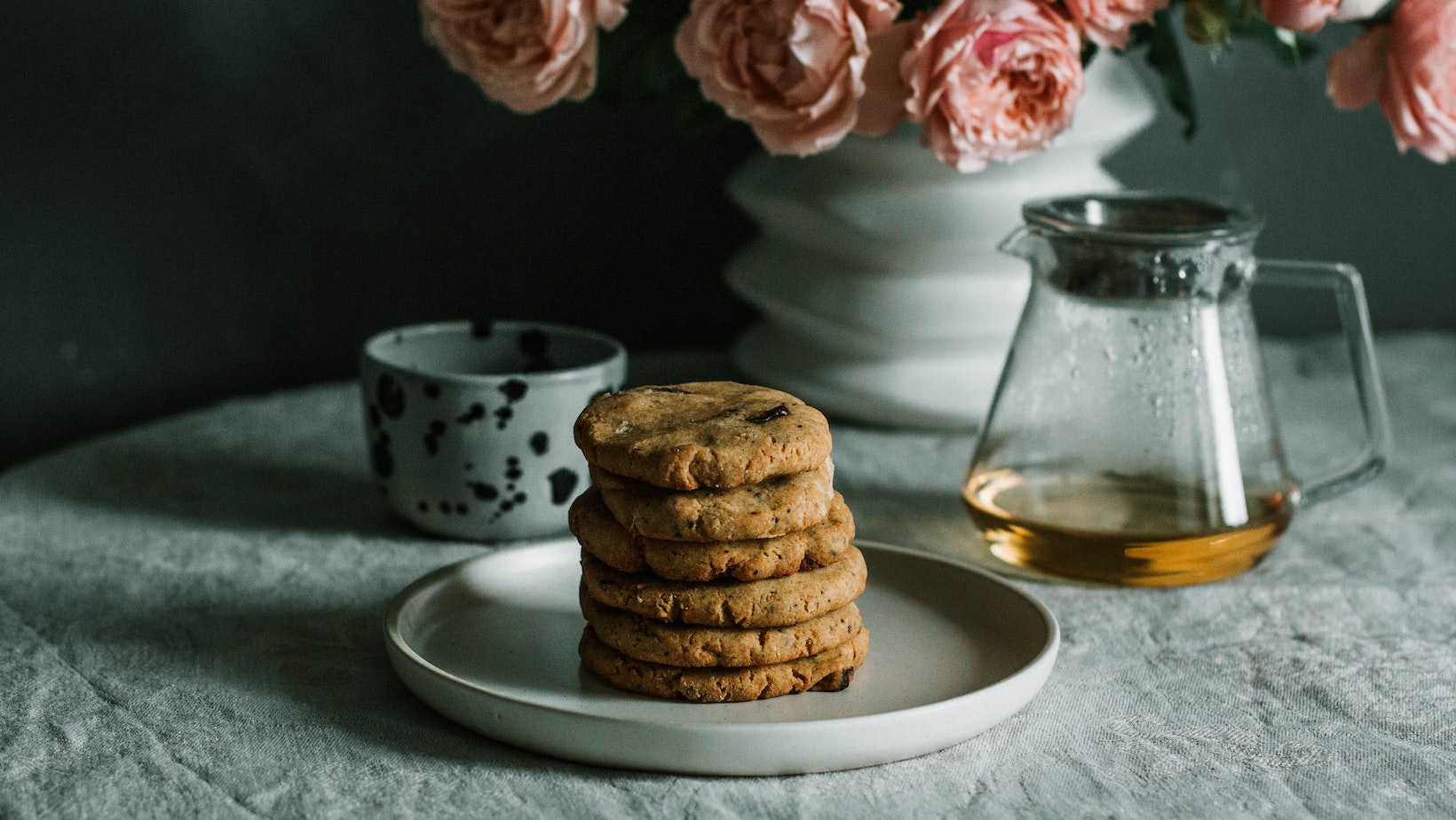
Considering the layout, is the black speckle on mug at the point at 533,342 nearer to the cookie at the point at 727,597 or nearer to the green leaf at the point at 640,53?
the green leaf at the point at 640,53

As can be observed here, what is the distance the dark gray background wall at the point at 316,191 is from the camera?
3.14 ft

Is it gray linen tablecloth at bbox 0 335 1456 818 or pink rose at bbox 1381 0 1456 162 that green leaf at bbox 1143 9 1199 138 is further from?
gray linen tablecloth at bbox 0 335 1456 818

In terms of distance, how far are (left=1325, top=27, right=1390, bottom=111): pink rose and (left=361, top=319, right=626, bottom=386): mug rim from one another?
0.41 metres

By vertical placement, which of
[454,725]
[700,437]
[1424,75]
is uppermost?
[1424,75]

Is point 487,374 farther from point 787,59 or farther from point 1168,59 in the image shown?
point 1168,59

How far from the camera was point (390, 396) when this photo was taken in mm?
706

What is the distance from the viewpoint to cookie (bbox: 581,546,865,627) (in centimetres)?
51

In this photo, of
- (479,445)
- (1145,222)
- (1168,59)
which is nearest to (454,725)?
(479,445)

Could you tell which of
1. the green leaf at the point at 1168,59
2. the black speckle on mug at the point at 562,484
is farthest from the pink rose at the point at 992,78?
the black speckle on mug at the point at 562,484

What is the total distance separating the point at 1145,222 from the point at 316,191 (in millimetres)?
623

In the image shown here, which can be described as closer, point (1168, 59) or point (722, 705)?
point (722, 705)

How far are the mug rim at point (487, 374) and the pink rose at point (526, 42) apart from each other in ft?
0.45

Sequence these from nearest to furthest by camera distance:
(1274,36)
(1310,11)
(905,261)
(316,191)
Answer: (1310,11), (1274,36), (905,261), (316,191)

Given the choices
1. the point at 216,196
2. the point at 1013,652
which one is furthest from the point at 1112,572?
the point at 216,196
